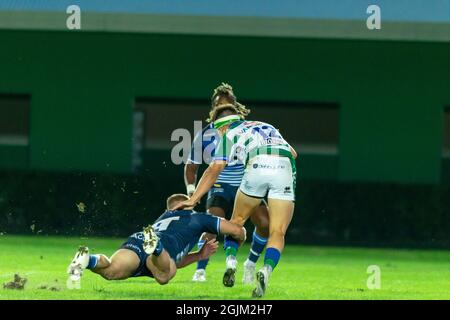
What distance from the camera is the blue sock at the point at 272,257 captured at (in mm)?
10859

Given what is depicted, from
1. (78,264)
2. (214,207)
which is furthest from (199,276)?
(78,264)

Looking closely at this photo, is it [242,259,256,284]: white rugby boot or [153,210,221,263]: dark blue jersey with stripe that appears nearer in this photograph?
[153,210,221,263]: dark blue jersey with stripe

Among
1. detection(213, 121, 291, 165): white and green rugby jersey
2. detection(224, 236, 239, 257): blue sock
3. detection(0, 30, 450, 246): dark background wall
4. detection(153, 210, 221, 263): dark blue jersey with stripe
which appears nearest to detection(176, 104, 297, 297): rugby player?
detection(213, 121, 291, 165): white and green rugby jersey

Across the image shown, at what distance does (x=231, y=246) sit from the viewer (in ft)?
40.3

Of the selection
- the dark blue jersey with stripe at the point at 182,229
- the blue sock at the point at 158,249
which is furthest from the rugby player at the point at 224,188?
the blue sock at the point at 158,249

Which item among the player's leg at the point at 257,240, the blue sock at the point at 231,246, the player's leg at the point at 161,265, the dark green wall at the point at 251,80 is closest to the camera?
the player's leg at the point at 161,265

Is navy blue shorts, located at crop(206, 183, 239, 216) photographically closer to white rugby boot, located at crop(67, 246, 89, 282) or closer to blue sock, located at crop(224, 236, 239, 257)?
blue sock, located at crop(224, 236, 239, 257)

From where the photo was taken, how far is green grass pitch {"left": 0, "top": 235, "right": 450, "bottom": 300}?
11.4 metres

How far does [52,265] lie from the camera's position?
1541cm

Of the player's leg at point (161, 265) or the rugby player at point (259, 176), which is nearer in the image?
the player's leg at point (161, 265)

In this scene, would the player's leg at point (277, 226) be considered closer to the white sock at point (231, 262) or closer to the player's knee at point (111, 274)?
the white sock at point (231, 262)

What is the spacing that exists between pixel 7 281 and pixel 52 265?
118 inches

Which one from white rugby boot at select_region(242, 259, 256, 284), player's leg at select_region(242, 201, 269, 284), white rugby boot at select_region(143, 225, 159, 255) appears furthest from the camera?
player's leg at select_region(242, 201, 269, 284)

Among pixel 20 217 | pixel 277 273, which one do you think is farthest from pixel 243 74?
pixel 277 273
